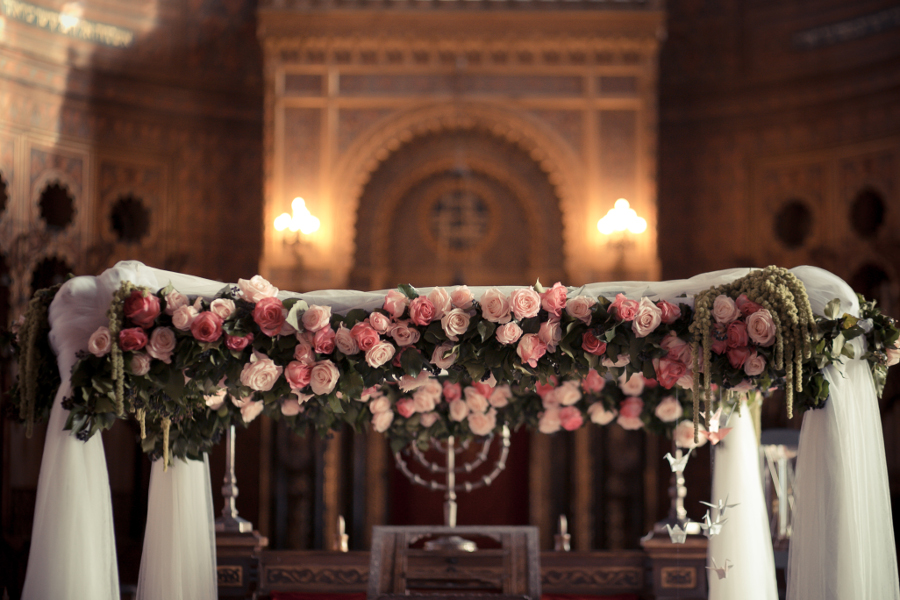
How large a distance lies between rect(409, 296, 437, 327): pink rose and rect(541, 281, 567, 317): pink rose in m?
0.43

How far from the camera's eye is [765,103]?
9.12 meters

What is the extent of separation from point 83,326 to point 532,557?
2280 millimetres

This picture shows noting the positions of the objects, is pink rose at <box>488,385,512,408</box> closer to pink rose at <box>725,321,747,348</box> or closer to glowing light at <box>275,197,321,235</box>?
pink rose at <box>725,321,747,348</box>

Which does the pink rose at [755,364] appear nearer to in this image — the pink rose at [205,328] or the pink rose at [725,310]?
the pink rose at [725,310]

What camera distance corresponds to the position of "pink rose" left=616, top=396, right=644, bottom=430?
4.84 meters

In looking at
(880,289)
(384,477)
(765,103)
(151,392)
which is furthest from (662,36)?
(151,392)

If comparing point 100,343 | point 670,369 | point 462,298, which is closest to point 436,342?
point 462,298

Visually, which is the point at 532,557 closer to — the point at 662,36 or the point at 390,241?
the point at 390,241

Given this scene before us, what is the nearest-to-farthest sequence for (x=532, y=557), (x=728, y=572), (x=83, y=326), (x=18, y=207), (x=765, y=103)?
(x=83, y=326) < (x=728, y=572) < (x=532, y=557) < (x=18, y=207) < (x=765, y=103)

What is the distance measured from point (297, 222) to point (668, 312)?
18.1 feet

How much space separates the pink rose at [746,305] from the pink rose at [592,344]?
0.52 metres

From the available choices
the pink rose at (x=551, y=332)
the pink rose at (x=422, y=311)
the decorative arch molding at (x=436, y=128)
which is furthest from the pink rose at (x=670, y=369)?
the decorative arch molding at (x=436, y=128)

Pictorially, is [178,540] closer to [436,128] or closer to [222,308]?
[222,308]

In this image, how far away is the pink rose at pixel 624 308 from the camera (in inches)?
135
